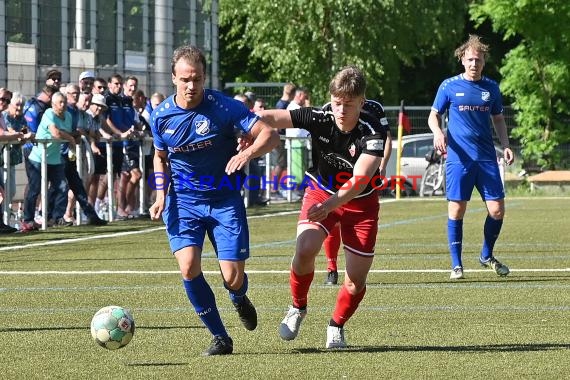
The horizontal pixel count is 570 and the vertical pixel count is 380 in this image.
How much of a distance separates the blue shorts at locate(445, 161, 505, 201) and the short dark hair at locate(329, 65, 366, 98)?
500 cm

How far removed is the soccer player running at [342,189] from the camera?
348 inches

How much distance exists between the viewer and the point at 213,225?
8.85 m

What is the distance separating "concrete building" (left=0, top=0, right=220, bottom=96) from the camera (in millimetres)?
22473

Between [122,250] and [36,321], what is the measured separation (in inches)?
242

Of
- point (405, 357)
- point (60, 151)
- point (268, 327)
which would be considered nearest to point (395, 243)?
point (60, 151)

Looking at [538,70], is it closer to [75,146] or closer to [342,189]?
[75,146]

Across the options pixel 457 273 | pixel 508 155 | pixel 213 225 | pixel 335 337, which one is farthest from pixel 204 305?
pixel 508 155

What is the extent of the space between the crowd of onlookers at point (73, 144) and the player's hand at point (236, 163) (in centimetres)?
1001

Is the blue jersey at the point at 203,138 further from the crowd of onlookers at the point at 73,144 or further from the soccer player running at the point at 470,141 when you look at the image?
the crowd of onlookers at the point at 73,144

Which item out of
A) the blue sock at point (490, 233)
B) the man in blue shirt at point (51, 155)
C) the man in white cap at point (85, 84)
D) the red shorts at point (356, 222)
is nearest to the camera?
the red shorts at point (356, 222)

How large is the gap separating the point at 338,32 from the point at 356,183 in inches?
1263

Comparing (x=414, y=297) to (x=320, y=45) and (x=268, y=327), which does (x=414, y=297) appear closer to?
(x=268, y=327)

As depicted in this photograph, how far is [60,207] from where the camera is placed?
790 inches

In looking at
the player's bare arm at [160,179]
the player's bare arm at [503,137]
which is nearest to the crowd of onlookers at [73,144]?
the player's bare arm at [503,137]
